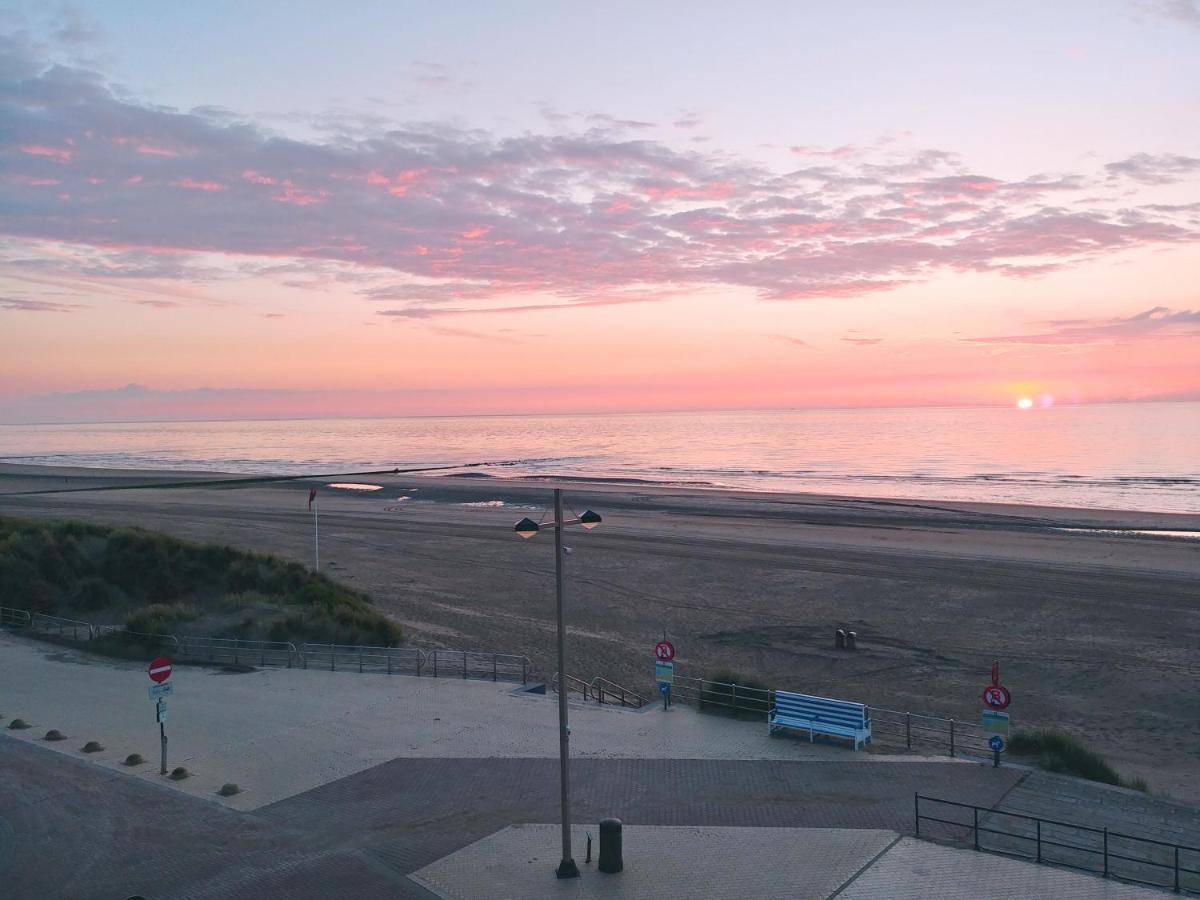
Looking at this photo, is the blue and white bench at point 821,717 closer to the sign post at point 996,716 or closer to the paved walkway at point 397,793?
the paved walkway at point 397,793

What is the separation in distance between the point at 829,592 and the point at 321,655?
61.8 ft

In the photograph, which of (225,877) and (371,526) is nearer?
(225,877)

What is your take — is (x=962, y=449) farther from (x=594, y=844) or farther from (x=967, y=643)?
(x=594, y=844)

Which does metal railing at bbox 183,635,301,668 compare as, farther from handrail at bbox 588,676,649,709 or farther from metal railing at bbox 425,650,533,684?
handrail at bbox 588,676,649,709

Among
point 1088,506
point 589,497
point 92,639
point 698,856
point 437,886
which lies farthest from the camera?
point 589,497

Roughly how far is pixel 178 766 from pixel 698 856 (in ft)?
29.7

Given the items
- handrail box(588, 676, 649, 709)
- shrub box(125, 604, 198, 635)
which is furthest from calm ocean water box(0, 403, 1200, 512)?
handrail box(588, 676, 649, 709)

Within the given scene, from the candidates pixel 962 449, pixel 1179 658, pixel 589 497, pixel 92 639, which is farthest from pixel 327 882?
pixel 962 449

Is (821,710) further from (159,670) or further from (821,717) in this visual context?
(159,670)

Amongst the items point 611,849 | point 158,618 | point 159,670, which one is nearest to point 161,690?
point 159,670

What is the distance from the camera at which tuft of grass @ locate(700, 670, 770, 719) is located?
1836 cm

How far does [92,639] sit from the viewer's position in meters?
24.3

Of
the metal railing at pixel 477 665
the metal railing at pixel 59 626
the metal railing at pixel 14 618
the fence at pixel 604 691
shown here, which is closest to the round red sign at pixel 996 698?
the fence at pixel 604 691

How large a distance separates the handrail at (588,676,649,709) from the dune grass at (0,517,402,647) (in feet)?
19.9
